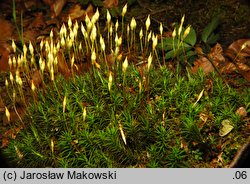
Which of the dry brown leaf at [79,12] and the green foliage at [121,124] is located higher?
the dry brown leaf at [79,12]

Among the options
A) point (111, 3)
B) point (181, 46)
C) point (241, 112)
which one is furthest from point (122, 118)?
point (111, 3)

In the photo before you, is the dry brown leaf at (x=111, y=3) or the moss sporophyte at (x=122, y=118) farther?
the dry brown leaf at (x=111, y=3)

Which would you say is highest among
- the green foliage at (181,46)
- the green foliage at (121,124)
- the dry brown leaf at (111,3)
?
the dry brown leaf at (111,3)

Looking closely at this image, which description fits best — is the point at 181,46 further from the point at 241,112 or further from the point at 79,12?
the point at 79,12

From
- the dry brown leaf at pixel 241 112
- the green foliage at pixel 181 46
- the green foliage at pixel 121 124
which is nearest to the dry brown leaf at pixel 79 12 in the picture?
the green foliage at pixel 181 46

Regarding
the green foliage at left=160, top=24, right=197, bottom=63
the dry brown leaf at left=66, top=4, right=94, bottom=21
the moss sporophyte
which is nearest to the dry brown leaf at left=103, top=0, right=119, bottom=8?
the dry brown leaf at left=66, top=4, right=94, bottom=21

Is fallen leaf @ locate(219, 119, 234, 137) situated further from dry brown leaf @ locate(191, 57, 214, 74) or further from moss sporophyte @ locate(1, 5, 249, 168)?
dry brown leaf @ locate(191, 57, 214, 74)

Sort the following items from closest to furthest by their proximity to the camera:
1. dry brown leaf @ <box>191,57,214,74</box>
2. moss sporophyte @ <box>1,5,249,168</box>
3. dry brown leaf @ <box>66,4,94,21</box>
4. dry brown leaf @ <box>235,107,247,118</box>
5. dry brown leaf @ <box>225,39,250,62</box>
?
moss sporophyte @ <box>1,5,249,168</box> → dry brown leaf @ <box>235,107,247,118</box> → dry brown leaf @ <box>191,57,214,74</box> → dry brown leaf @ <box>225,39,250,62</box> → dry brown leaf @ <box>66,4,94,21</box>

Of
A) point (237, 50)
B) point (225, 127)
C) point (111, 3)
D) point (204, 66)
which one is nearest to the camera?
point (225, 127)

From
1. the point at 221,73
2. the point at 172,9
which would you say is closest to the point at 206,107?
the point at 221,73

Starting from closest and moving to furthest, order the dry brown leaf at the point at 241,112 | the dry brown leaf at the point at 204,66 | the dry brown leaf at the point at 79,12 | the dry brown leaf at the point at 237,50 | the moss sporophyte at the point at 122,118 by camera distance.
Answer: the moss sporophyte at the point at 122,118 → the dry brown leaf at the point at 241,112 → the dry brown leaf at the point at 204,66 → the dry brown leaf at the point at 237,50 → the dry brown leaf at the point at 79,12

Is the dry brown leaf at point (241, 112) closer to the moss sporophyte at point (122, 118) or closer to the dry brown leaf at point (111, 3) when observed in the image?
the moss sporophyte at point (122, 118)
